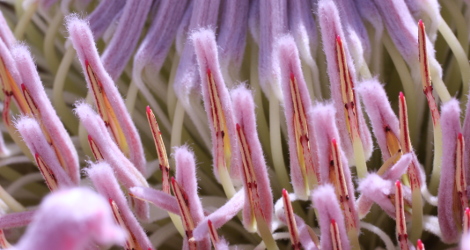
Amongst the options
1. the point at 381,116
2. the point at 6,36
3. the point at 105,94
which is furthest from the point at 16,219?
the point at 381,116

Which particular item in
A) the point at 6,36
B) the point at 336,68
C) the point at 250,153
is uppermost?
the point at 6,36

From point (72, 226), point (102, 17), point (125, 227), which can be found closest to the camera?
point (72, 226)

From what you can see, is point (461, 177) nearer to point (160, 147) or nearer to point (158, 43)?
point (160, 147)

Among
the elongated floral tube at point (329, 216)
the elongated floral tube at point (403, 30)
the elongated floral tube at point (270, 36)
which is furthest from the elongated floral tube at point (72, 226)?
the elongated floral tube at point (403, 30)

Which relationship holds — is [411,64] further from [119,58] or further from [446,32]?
[119,58]

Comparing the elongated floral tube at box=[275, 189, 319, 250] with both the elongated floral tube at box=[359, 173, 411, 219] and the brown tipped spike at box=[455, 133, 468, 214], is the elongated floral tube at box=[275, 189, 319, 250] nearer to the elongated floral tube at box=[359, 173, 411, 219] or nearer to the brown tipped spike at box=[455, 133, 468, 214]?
the elongated floral tube at box=[359, 173, 411, 219]


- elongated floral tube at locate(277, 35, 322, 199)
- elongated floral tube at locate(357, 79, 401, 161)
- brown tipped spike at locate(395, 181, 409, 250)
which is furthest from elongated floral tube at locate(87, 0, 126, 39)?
brown tipped spike at locate(395, 181, 409, 250)

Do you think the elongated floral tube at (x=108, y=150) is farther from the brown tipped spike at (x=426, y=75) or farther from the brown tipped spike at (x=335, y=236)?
the brown tipped spike at (x=426, y=75)
